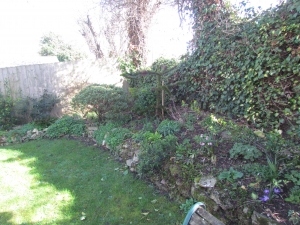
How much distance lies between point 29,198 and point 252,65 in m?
4.36

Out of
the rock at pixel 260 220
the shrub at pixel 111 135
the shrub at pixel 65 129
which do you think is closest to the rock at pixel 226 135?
the rock at pixel 260 220

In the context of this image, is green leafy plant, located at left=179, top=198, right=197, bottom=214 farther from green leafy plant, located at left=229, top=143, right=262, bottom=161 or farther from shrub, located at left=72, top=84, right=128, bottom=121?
shrub, located at left=72, top=84, right=128, bottom=121

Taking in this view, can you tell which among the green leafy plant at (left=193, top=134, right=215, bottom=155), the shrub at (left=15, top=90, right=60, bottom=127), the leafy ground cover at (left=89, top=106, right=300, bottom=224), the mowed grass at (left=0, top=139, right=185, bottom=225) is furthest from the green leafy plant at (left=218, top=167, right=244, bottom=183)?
the shrub at (left=15, top=90, right=60, bottom=127)

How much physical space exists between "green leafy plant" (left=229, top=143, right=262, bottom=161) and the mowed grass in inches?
43.2

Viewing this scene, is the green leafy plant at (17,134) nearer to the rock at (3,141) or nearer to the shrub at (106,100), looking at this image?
the rock at (3,141)

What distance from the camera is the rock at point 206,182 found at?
99.9 inches

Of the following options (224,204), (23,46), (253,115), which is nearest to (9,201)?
(224,204)

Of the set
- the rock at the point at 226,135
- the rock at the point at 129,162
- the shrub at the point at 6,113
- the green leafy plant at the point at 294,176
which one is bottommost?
the rock at the point at 129,162

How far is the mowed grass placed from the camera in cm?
267

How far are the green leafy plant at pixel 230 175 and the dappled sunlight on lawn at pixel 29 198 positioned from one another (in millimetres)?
2083

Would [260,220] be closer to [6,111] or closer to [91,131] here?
[91,131]

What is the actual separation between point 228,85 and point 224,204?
262 centimetres

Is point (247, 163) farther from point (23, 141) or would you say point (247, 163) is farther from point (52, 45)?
point (52, 45)

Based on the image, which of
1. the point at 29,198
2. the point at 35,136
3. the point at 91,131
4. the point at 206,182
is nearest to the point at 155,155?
the point at 206,182
